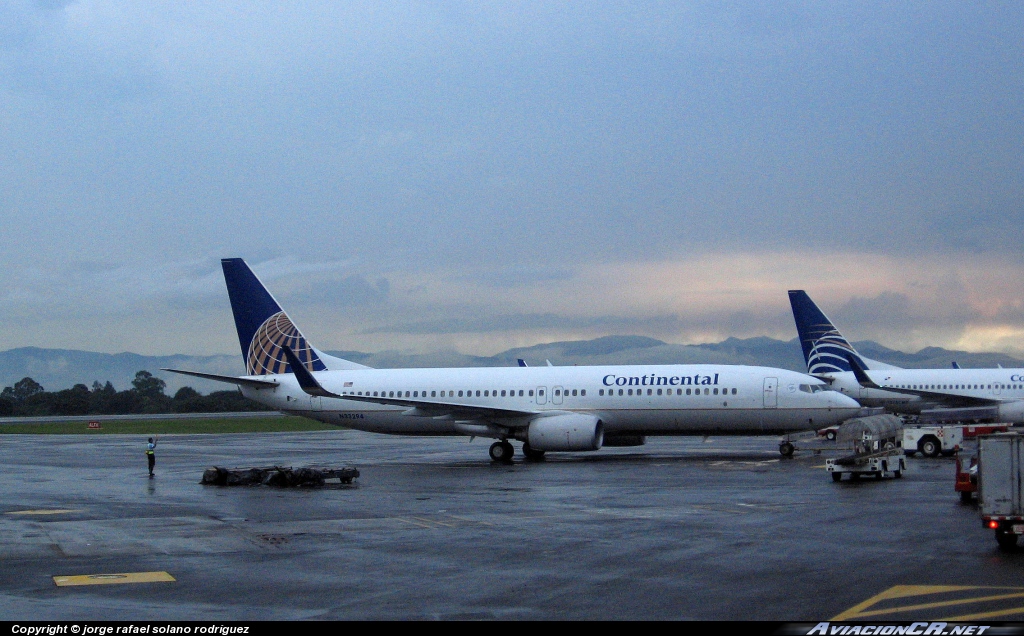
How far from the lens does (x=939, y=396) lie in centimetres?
6100

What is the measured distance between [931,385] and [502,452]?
32.5 m

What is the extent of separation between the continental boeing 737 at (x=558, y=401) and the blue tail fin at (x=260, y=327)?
830mm

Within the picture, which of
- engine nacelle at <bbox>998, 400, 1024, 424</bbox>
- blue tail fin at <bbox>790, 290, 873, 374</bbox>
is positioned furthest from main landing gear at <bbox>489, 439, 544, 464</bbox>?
blue tail fin at <bbox>790, 290, 873, 374</bbox>

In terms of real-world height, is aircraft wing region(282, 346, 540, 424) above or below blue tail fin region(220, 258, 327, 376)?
below

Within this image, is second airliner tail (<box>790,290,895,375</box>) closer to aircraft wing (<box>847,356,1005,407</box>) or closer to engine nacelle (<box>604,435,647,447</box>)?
aircraft wing (<box>847,356,1005,407</box>)

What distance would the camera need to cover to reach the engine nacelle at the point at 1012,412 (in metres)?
52.1

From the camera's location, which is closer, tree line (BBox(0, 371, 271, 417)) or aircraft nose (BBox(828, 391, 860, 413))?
aircraft nose (BBox(828, 391, 860, 413))

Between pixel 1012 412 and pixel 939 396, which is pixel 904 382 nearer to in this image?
pixel 939 396

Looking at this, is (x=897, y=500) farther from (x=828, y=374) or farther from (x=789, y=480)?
(x=828, y=374)

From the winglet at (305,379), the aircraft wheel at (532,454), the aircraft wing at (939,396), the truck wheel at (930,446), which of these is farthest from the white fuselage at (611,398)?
the aircraft wing at (939,396)

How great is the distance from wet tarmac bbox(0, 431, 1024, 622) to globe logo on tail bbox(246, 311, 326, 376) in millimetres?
15170

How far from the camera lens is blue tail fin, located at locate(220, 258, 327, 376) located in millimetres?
50906

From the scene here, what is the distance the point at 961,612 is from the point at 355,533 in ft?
40.4

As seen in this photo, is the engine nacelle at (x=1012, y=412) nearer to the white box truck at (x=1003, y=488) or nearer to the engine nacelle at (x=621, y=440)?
the engine nacelle at (x=621, y=440)
